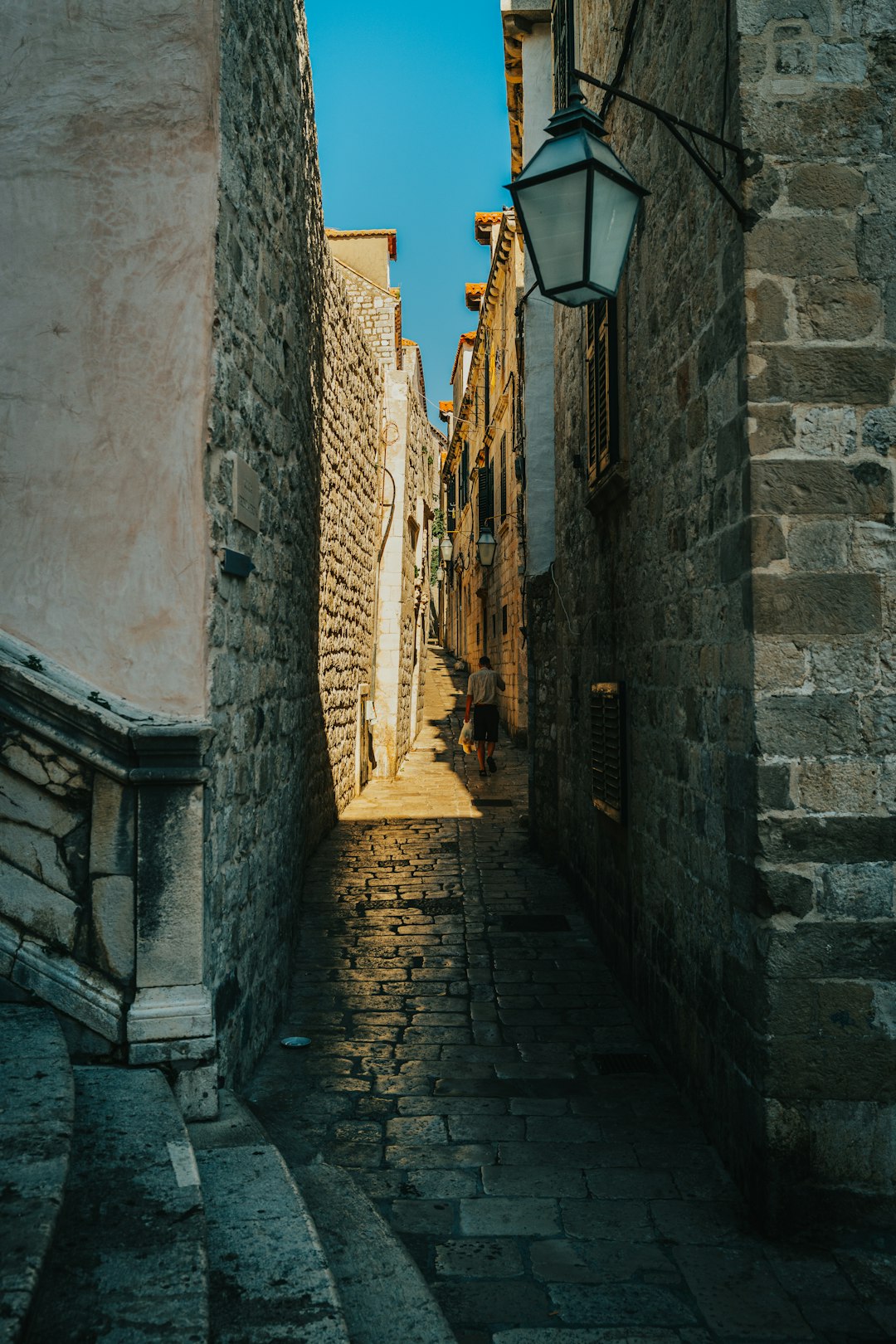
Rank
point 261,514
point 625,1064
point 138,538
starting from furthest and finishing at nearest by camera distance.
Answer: point 261,514 → point 625,1064 → point 138,538

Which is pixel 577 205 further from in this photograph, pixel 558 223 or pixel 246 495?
pixel 246 495

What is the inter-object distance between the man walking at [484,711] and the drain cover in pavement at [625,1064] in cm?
922

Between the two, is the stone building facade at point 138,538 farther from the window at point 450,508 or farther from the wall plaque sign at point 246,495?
the window at point 450,508

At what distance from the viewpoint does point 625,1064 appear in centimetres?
436

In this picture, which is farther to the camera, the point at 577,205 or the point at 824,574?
the point at 577,205

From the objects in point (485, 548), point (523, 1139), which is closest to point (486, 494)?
point (485, 548)

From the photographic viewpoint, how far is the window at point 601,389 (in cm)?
549

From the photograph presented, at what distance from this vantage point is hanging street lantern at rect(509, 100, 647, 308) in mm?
3420

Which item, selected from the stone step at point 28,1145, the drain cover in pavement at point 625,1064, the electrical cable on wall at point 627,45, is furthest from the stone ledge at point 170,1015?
the electrical cable on wall at point 627,45

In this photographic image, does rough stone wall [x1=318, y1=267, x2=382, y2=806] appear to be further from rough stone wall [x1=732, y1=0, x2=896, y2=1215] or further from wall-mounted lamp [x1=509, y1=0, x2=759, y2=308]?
rough stone wall [x1=732, y1=0, x2=896, y2=1215]

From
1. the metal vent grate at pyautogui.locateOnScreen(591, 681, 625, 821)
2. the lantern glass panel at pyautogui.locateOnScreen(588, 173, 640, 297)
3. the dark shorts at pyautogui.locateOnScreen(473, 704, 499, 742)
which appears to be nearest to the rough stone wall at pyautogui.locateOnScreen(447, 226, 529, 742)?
the dark shorts at pyautogui.locateOnScreen(473, 704, 499, 742)

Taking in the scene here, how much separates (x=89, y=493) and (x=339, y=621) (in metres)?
6.56

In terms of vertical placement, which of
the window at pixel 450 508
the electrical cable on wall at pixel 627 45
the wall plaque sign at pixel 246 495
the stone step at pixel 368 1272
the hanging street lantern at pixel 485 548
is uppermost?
the window at pixel 450 508

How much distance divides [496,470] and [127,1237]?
19.3 metres
